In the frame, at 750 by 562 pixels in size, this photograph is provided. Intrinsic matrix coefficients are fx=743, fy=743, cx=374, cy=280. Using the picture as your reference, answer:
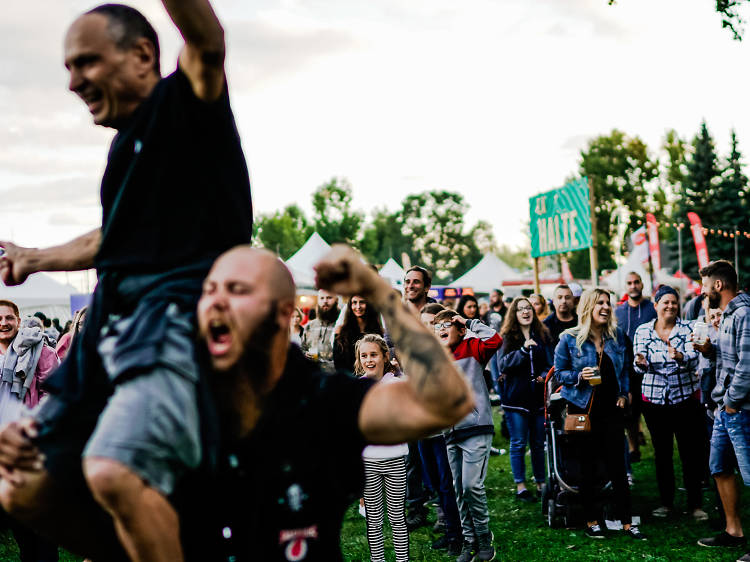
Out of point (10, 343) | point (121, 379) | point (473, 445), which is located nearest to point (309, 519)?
point (121, 379)

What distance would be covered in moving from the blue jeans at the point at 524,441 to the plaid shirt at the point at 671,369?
1.61 metres

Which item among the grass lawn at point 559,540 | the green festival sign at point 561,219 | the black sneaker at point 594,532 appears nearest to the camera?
the grass lawn at point 559,540

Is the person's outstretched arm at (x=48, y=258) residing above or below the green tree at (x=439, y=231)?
below

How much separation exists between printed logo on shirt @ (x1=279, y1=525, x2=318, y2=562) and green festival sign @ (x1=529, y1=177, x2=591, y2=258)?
523 inches

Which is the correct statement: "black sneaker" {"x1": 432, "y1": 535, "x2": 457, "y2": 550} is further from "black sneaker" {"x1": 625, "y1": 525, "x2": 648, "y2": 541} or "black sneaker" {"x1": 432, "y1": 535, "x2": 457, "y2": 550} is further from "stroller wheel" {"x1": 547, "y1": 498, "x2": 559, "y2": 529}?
"black sneaker" {"x1": 625, "y1": 525, "x2": 648, "y2": 541}

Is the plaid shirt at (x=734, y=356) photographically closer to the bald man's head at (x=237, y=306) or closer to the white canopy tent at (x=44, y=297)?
the bald man's head at (x=237, y=306)

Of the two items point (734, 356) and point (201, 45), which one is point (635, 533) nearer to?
point (734, 356)

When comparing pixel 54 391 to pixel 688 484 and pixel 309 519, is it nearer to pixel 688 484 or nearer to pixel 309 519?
pixel 309 519

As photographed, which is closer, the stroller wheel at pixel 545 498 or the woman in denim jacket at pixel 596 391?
the woman in denim jacket at pixel 596 391

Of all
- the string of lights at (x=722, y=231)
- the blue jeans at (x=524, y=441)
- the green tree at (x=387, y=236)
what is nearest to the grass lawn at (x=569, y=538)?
the blue jeans at (x=524, y=441)

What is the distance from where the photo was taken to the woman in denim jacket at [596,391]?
7.88 m

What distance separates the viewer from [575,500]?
8.02 m

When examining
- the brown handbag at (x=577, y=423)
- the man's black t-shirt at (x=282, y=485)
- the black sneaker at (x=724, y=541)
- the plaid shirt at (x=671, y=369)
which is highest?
the man's black t-shirt at (x=282, y=485)

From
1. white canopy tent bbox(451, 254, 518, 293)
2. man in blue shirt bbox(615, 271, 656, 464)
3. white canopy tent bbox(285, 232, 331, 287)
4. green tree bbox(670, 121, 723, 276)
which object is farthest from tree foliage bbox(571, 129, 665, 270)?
man in blue shirt bbox(615, 271, 656, 464)
